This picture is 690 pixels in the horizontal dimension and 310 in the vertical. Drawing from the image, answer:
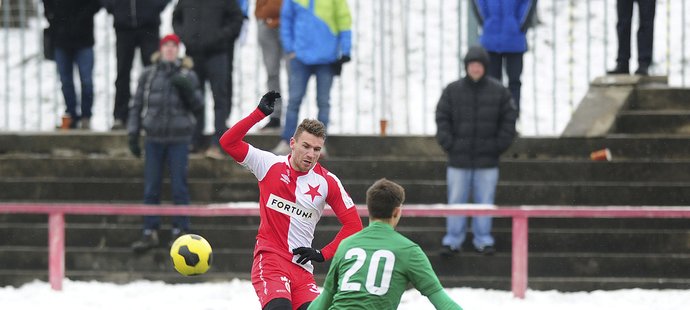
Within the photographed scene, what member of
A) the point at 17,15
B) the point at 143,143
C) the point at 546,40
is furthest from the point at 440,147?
the point at 17,15

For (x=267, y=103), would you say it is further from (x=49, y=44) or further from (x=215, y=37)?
(x=49, y=44)

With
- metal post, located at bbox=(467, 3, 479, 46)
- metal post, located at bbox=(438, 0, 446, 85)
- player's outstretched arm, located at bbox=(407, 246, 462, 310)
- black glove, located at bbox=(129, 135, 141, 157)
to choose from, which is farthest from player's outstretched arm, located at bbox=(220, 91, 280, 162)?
metal post, located at bbox=(438, 0, 446, 85)

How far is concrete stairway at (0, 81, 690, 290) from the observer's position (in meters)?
13.2

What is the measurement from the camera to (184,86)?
13.4m

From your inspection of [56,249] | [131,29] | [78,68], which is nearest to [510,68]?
[131,29]

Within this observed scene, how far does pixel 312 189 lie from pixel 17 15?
12.8m

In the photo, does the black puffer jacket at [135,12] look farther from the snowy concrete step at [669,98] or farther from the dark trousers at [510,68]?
the snowy concrete step at [669,98]

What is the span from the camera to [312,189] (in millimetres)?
8875

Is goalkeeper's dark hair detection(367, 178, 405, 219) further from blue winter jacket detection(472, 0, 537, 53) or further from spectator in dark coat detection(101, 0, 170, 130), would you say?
spectator in dark coat detection(101, 0, 170, 130)

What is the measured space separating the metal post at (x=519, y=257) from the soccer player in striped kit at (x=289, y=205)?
12.6 ft

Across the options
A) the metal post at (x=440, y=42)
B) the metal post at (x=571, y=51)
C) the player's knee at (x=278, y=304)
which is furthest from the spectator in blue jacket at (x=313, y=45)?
the player's knee at (x=278, y=304)

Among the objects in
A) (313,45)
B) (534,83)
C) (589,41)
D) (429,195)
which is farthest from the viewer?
(589,41)

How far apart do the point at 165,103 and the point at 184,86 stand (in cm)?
25

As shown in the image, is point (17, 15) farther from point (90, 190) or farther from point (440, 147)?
point (440, 147)
